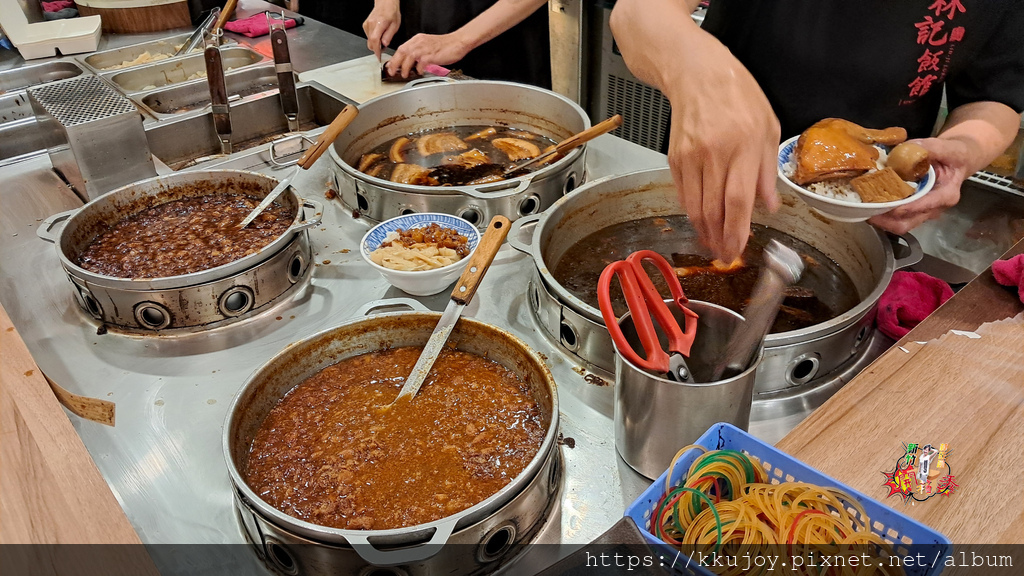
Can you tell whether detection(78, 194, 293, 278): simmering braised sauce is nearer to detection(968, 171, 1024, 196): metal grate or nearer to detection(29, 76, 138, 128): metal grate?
detection(29, 76, 138, 128): metal grate

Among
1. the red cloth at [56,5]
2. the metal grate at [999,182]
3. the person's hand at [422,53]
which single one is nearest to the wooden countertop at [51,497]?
the person's hand at [422,53]

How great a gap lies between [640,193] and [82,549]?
1473 mm

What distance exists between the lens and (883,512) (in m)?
0.92

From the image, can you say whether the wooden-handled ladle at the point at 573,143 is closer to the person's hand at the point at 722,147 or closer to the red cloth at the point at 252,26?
the person's hand at the point at 722,147

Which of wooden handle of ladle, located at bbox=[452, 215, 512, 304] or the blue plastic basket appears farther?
wooden handle of ladle, located at bbox=[452, 215, 512, 304]

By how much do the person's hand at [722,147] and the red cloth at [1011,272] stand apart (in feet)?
2.14

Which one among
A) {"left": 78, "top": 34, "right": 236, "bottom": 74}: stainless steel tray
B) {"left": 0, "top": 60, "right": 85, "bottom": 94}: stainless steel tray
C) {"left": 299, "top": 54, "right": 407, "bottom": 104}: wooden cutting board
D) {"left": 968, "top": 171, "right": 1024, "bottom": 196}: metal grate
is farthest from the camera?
{"left": 78, "top": 34, "right": 236, "bottom": 74}: stainless steel tray

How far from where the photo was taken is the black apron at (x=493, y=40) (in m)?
3.14

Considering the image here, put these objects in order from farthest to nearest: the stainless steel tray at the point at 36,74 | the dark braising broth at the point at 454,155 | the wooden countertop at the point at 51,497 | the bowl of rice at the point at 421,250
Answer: the stainless steel tray at the point at 36,74 < the dark braising broth at the point at 454,155 < the bowl of rice at the point at 421,250 < the wooden countertop at the point at 51,497

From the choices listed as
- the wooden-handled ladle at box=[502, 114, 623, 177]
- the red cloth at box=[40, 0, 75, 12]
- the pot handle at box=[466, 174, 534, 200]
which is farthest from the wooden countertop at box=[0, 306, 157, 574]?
the red cloth at box=[40, 0, 75, 12]

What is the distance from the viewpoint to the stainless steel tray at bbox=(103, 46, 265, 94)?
9.51 feet

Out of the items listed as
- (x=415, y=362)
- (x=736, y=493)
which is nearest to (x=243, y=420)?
(x=415, y=362)

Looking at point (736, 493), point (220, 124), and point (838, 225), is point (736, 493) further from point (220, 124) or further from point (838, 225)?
point (220, 124)

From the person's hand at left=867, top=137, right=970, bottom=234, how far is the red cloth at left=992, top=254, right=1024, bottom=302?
168mm
